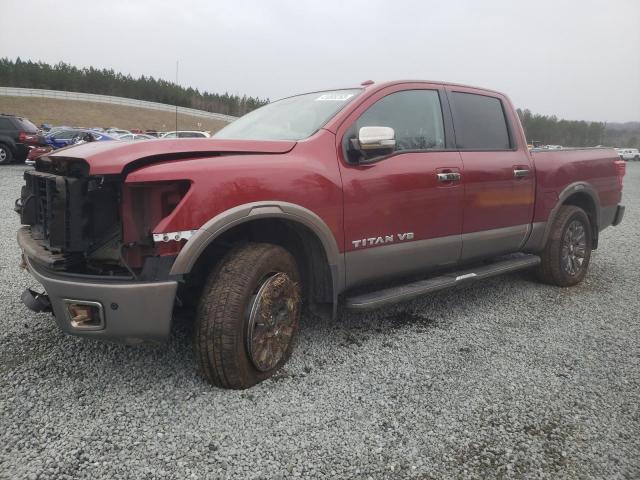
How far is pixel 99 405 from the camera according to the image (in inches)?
94.6

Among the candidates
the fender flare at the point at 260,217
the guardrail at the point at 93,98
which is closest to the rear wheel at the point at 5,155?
the fender flare at the point at 260,217

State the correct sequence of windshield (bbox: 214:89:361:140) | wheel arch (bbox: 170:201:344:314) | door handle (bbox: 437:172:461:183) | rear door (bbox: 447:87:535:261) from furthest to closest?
rear door (bbox: 447:87:535:261) < door handle (bbox: 437:172:461:183) < windshield (bbox: 214:89:361:140) < wheel arch (bbox: 170:201:344:314)

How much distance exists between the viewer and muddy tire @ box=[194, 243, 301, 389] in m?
2.42

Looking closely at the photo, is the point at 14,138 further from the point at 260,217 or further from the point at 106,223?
the point at 260,217

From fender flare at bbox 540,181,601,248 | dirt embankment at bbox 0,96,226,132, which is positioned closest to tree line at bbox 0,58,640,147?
dirt embankment at bbox 0,96,226,132

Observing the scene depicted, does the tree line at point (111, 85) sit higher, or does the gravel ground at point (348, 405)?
the tree line at point (111, 85)

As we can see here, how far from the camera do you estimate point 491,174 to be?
3854 millimetres

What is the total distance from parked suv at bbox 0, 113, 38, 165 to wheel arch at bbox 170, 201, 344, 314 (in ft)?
51.6

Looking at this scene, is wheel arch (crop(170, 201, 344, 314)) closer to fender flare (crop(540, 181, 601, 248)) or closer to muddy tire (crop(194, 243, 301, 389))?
muddy tire (crop(194, 243, 301, 389))

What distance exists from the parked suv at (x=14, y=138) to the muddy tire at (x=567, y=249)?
53.3 ft

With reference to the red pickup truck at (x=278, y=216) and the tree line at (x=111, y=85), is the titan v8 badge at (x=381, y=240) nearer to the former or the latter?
the red pickup truck at (x=278, y=216)

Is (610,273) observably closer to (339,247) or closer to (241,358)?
(339,247)

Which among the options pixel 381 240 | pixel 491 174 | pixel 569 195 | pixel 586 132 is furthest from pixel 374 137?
pixel 586 132

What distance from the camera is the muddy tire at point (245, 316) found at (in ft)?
7.94
